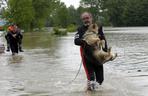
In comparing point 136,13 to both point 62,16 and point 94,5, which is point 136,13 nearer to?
point 62,16

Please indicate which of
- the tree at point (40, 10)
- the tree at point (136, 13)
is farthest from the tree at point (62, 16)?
the tree at point (136, 13)

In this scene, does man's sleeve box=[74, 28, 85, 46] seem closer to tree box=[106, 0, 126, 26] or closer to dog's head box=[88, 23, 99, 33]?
dog's head box=[88, 23, 99, 33]

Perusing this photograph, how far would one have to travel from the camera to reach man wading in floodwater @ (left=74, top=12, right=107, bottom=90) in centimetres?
1059

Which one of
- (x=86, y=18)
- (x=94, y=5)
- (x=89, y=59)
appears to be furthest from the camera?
(x=94, y=5)

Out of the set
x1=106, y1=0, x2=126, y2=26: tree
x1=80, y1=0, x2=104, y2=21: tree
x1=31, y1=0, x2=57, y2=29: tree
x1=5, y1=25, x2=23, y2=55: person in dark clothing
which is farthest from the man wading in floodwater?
x1=80, y1=0, x2=104, y2=21: tree

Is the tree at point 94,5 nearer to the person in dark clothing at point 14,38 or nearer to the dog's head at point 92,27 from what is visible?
the person in dark clothing at point 14,38

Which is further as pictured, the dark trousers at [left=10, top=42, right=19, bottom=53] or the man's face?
the dark trousers at [left=10, top=42, right=19, bottom=53]

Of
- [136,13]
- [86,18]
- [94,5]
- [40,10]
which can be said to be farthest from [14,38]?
[94,5]

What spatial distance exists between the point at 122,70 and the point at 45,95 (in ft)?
18.7

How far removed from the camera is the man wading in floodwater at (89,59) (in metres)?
10.6

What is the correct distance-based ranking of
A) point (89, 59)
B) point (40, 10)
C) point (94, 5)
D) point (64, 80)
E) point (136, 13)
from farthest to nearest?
point (94, 5) → point (136, 13) → point (40, 10) → point (64, 80) → point (89, 59)

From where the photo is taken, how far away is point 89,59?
10680 millimetres

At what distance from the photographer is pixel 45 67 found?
16.5 m

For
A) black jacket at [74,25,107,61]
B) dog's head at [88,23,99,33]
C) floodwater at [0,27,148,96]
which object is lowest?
floodwater at [0,27,148,96]
